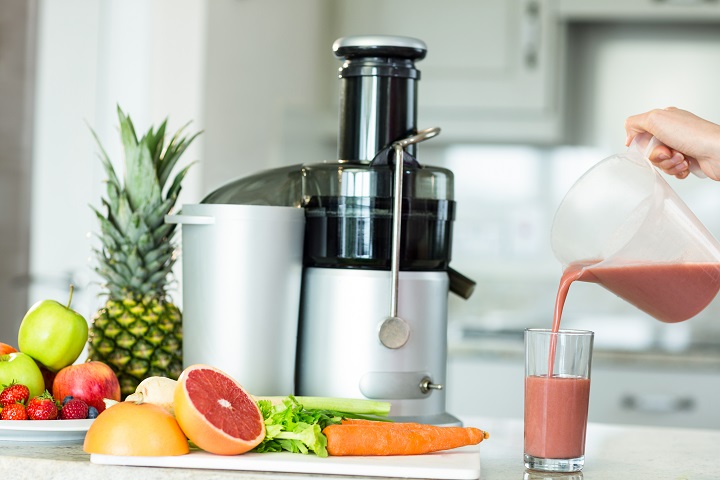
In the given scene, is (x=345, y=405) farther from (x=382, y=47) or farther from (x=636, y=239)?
(x=382, y=47)

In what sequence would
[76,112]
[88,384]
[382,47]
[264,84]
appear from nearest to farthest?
1. [88,384]
2. [382,47]
3. [76,112]
4. [264,84]

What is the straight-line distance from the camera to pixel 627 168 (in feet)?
3.48

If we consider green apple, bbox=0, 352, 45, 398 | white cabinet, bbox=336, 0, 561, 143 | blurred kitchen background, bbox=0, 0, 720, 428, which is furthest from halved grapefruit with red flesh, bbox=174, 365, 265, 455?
white cabinet, bbox=336, 0, 561, 143

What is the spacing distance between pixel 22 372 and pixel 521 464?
22.8 inches

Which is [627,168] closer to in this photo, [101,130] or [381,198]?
[381,198]

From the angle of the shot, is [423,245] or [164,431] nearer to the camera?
[164,431]

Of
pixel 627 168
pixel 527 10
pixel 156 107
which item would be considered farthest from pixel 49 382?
pixel 527 10

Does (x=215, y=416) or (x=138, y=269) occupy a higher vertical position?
(x=138, y=269)

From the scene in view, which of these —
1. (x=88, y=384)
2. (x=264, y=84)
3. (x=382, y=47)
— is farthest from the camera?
(x=264, y=84)

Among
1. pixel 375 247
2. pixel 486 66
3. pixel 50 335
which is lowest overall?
pixel 50 335

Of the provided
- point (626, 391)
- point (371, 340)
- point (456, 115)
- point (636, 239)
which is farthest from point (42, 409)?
point (456, 115)

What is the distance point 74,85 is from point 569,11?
152 centimetres

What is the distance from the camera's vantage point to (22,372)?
1117mm

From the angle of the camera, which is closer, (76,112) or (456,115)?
(76,112)
